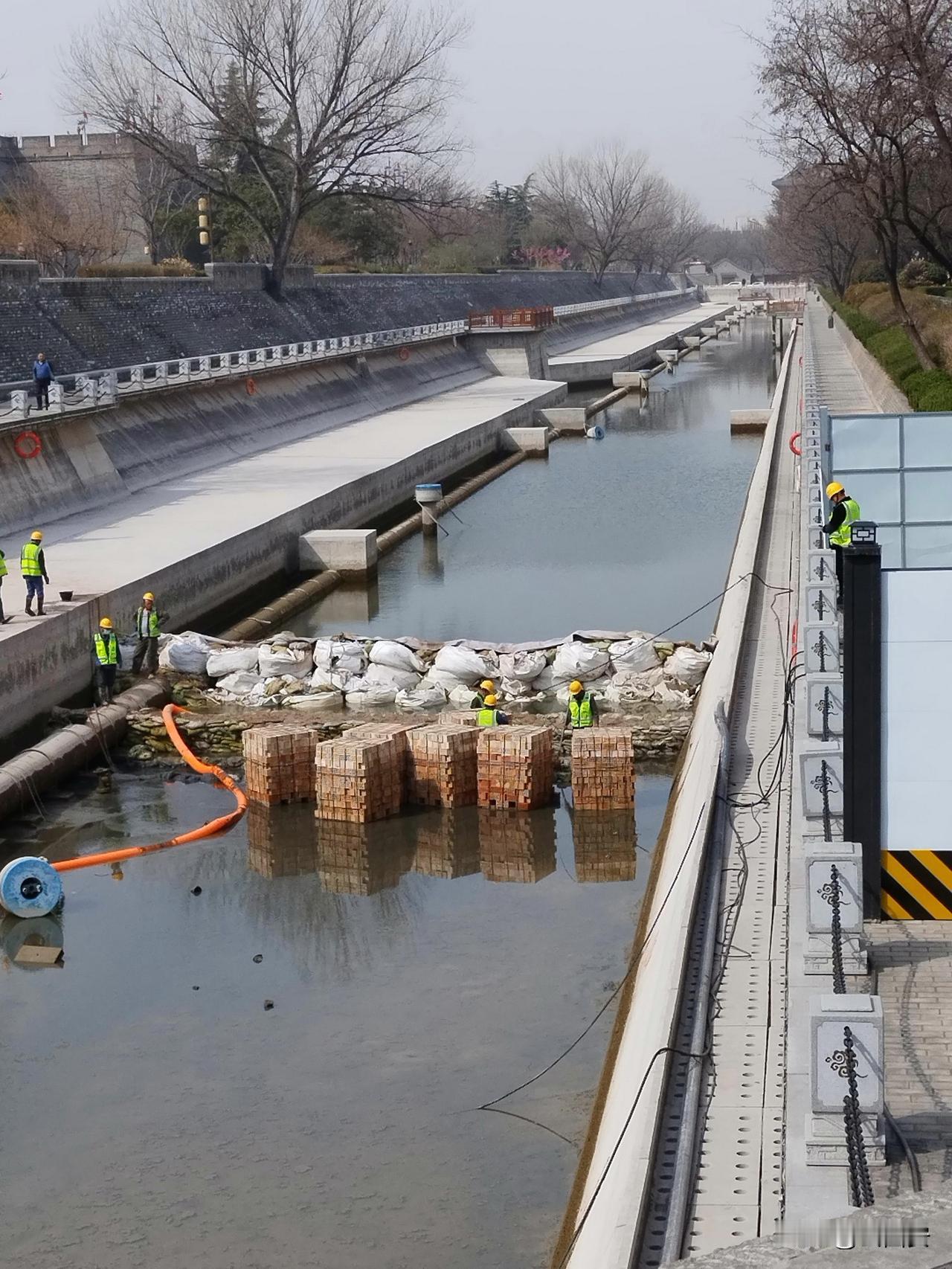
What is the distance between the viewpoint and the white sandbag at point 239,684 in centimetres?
1977

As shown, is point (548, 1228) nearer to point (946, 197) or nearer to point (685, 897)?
point (685, 897)

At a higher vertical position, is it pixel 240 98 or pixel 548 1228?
pixel 240 98

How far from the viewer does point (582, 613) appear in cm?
2500

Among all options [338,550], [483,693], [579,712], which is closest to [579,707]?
[579,712]

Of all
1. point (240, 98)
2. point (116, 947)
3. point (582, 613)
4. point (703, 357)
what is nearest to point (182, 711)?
point (116, 947)

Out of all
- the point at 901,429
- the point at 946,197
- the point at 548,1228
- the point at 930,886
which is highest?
the point at 946,197

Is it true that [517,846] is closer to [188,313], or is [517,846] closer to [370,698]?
[370,698]

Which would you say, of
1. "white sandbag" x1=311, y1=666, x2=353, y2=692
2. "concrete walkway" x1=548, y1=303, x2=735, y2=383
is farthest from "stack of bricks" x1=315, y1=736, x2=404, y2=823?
"concrete walkway" x1=548, y1=303, x2=735, y2=383

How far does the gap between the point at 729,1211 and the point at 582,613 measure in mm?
18477

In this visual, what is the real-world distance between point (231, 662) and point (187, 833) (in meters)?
4.59

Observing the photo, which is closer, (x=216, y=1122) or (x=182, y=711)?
(x=216, y=1122)

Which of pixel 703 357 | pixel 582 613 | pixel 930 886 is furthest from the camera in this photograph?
pixel 703 357

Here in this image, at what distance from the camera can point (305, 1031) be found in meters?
11.6

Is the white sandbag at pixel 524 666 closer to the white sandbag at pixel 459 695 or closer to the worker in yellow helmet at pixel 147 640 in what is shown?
the white sandbag at pixel 459 695
